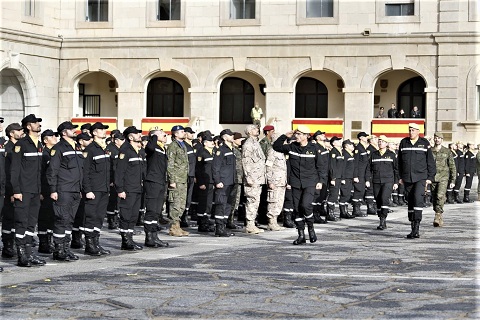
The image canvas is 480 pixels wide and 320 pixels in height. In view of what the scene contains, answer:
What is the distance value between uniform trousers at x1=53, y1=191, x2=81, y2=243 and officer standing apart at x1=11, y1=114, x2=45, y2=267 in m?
0.33

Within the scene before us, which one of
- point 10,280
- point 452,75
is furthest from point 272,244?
point 452,75

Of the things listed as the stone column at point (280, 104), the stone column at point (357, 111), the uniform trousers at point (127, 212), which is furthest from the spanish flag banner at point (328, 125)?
the uniform trousers at point (127, 212)

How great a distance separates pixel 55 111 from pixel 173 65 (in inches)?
202

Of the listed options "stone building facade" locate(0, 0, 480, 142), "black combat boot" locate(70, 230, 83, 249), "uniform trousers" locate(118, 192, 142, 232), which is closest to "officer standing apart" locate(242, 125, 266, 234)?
"uniform trousers" locate(118, 192, 142, 232)

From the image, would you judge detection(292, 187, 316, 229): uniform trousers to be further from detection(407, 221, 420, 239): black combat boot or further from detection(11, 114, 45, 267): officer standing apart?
detection(11, 114, 45, 267): officer standing apart

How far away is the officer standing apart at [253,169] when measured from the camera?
21.3m

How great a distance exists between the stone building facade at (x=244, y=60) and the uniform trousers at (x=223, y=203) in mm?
21530

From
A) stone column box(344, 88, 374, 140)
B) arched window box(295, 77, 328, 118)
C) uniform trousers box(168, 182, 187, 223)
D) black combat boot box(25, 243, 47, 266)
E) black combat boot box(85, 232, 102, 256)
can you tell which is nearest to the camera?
black combat boot box(25, 243, 47, 266)

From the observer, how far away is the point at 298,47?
43.7 m

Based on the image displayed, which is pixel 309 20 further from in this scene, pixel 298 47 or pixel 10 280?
pixel 10 280

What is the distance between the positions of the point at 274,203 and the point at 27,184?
7485 mm

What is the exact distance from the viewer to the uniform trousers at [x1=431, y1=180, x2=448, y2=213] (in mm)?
22672

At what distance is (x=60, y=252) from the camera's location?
16141 millimetres

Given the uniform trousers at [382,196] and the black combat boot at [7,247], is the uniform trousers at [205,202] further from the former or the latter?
the black combat boot at [7,247]
